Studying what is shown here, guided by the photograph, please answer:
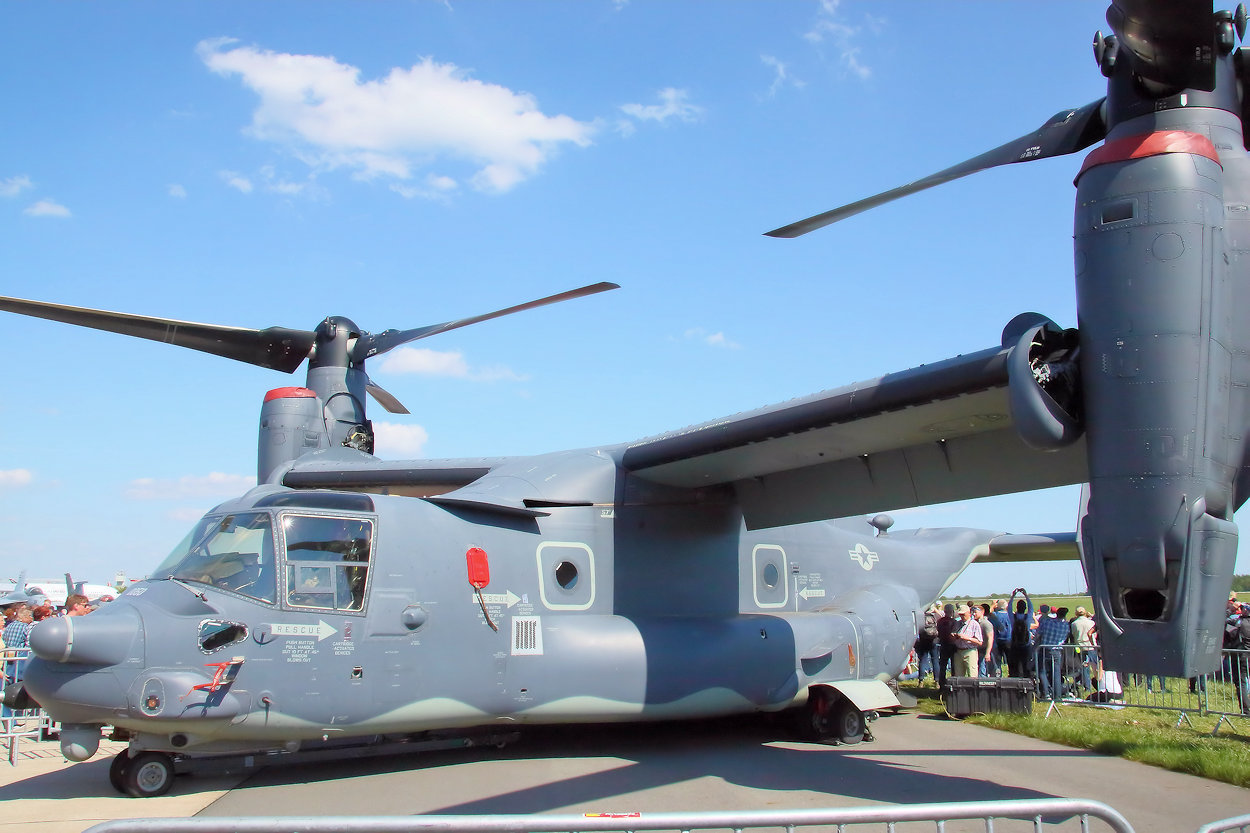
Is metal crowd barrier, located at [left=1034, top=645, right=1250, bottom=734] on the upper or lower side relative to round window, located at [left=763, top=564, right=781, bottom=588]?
lower

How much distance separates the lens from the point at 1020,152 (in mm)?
7512

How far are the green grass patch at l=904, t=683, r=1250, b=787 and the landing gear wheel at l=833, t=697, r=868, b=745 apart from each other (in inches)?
83.6

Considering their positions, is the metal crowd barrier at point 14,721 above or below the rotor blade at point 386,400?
below

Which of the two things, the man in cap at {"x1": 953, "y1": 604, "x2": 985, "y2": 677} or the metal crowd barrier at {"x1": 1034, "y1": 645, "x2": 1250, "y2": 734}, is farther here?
the man in cap at {"x1": 953, "y1": 604, "x2": 985, "y2": 677}

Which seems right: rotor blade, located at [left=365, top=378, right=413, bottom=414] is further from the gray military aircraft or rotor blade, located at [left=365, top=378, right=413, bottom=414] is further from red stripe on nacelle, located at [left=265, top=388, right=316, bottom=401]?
the gray military aircraft

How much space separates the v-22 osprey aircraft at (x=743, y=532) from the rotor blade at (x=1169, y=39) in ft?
0.06

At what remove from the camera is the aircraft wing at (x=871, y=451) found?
7859 mm

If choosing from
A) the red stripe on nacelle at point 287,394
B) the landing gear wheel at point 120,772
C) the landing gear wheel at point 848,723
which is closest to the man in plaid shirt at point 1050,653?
the landing gear wheel at point 848,723

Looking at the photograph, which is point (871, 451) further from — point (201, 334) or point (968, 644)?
point (201, 334)

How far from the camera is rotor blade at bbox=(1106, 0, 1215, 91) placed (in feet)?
18.6

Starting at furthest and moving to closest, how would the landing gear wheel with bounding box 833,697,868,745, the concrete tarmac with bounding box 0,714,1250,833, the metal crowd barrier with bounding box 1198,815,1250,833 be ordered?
the landing gear wheel with bounding box 833,697,868,745, the concrete tarmac with bounding box 0,714,1250,833, the metal crowd barrier with bounding box 1198,815,1250,833

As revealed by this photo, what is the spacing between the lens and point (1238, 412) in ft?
20.7

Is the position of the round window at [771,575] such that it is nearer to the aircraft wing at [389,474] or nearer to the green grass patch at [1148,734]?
the green grass patch at [1148,734]

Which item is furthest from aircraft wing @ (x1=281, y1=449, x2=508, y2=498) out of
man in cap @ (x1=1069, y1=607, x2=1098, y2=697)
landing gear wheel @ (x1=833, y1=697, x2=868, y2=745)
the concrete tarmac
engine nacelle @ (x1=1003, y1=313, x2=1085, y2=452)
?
man in cap @ (x1=1069, y1=607, x2=1098, y2=697)
